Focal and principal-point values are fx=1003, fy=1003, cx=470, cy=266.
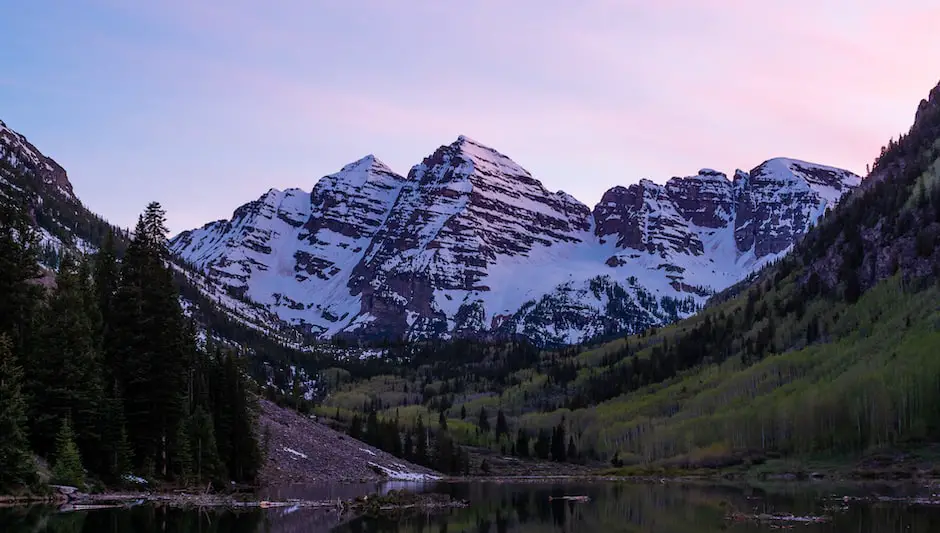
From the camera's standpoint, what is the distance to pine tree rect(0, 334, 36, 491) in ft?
203

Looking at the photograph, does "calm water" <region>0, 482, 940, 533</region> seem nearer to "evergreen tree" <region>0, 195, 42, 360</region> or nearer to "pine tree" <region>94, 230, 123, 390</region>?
"evergreen tree" <region>0, 195, 42, 360</region>

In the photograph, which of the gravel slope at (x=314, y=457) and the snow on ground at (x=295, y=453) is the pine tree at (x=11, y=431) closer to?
the gravel slope at (x=314, y=457)

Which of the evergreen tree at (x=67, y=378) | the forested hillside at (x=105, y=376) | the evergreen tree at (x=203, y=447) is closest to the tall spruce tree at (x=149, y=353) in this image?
the forested hillside at (x=105, y=376)

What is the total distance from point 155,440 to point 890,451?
119 m

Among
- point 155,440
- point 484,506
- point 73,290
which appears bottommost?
point 484,506

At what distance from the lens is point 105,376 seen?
269ft

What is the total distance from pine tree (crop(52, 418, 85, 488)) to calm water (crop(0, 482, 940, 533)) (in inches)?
318

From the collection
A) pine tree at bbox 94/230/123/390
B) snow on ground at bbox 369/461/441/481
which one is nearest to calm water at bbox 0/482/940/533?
pine tree at bbox 94/230/123/390

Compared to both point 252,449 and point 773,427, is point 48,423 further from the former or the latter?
point 773,427

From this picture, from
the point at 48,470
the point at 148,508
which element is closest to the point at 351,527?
the point at 148,508

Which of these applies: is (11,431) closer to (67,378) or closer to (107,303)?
(67,378)

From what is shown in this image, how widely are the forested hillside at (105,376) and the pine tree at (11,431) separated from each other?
8 centimetres

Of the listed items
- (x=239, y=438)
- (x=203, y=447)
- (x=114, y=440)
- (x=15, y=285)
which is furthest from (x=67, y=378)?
(x=239, y=438)

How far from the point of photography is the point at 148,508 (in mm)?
66250
